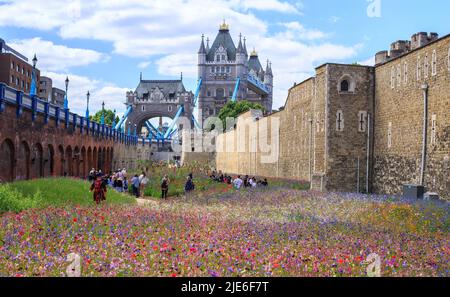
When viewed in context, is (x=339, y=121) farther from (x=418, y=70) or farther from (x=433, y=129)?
(x=433, y=129)

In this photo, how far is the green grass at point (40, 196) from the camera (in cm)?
1565

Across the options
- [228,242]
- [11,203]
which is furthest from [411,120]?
[11,203]

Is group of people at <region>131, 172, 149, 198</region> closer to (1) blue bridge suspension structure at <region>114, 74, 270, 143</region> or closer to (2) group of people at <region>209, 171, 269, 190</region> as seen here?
(2) group of people at <region>209, 171, 269, 190</region>

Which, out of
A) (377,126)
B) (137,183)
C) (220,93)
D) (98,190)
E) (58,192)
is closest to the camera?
(98,190)

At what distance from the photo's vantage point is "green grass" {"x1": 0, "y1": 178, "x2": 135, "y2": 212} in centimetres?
1565

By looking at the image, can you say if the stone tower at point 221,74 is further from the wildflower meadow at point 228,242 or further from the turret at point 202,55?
the wildflower meadow at point 228,242

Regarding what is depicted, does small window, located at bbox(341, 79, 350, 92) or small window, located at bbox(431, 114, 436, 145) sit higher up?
small window, located at bbox(341, 79, 350, 92)

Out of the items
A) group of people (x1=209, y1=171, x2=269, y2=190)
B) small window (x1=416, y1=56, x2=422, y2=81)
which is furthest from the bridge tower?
small window (x1=416, y1=56, x2=422, y2=81)

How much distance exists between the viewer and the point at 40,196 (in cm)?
1845

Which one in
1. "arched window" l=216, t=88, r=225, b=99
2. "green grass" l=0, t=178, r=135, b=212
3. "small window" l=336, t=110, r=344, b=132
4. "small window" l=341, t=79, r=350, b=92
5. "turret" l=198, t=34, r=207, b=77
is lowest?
"green grass" l=0, t=178, r=135, b=212

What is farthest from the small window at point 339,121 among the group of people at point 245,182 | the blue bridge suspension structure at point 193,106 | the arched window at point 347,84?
the blue bridge suspension structure at point 193,106

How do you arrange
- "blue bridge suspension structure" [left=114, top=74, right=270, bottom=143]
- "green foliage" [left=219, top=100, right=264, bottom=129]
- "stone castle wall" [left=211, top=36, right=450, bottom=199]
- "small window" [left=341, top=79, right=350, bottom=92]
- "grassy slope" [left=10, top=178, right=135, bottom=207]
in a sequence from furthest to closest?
"blue bridge suspension structure" [left=114, top=74, right=270, bottom=143] → "green foliage" [left=219, top=100, right=264, bottom=129] → "small window" [left=341, top=79, right=350, bottom=92] → "stone castle wall" [left=211, top=36, right=450, bottom=199] → "grassy slope" [left=10, top=178, right=135, bottom=207]

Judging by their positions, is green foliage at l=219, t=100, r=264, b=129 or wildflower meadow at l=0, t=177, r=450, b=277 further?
green foliage at l=219, t=100, r=264, b=129
